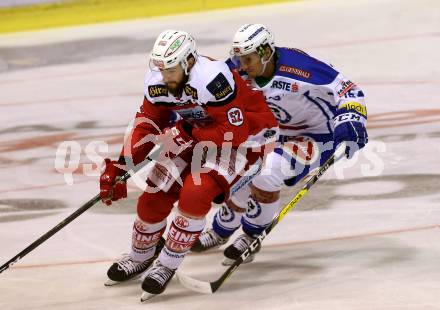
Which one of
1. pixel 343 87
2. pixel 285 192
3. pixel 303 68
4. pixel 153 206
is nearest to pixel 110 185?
pixel 153 206

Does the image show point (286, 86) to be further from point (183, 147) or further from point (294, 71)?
point (183, 147)

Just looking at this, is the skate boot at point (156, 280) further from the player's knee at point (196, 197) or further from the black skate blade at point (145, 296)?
the player's knee at point (196, 197)

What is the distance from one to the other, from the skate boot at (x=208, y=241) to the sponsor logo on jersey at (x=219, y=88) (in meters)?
1.09

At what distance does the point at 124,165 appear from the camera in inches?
189

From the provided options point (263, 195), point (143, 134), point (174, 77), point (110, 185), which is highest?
point (174, 77)

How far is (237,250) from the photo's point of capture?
16.9 feet

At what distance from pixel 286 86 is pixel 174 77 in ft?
2.71

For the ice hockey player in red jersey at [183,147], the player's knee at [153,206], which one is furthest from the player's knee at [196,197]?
the player's knee at [153,206]

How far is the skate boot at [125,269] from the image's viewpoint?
485 cm

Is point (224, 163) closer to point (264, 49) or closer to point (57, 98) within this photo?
point (264, 49)

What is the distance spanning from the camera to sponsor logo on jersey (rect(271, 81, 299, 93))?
5.14 metres

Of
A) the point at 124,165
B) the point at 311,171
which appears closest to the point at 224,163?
the point at 124,165

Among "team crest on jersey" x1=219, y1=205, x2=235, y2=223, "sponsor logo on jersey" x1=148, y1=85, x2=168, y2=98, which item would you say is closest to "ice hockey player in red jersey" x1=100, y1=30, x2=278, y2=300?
"sponsor logo on jersey" x1=148, y1=85, x2=168, y2=98

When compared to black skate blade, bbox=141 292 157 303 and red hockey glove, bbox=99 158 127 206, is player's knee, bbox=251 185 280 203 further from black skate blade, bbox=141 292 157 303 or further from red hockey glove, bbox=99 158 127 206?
black skate blade, bbox=141 292 157 303
